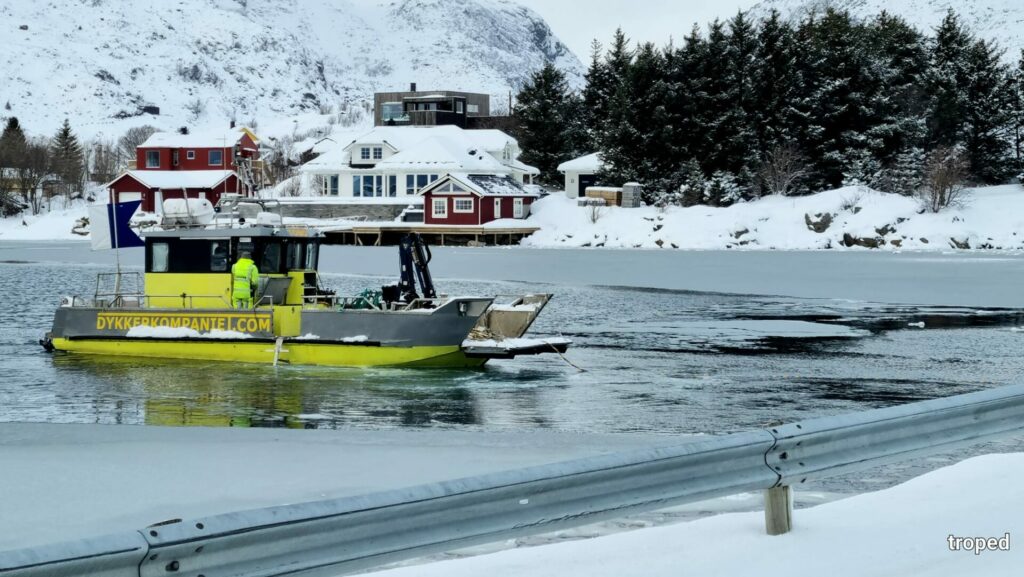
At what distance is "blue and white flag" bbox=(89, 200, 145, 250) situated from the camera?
2381 cm

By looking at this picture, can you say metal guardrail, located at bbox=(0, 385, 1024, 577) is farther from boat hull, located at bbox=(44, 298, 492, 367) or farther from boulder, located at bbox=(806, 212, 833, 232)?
boulder, located at bbox=(806, 212, 833, 232)

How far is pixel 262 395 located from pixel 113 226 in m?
7.55

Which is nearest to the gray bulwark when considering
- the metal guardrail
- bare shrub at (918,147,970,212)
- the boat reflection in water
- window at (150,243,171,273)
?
the boat reflection in water

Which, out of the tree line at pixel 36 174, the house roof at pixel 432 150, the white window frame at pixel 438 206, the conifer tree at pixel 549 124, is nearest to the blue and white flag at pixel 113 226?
the white window frame at pixel 438 206

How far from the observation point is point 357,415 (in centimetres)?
1617

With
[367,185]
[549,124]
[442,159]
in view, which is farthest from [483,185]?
[549,124]

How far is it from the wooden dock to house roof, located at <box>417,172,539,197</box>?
243 cm

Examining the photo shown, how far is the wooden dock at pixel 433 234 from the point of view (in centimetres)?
7306

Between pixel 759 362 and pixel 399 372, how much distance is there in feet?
22.0

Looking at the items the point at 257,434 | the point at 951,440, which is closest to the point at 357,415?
the point at 257,434

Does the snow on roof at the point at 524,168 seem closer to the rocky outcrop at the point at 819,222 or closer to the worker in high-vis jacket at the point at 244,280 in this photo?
the rocky outcrop at the point at 819,222

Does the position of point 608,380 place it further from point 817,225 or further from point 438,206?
point 438,206

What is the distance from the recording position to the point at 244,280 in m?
22.1

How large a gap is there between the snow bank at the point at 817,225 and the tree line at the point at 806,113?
2.48 metres
